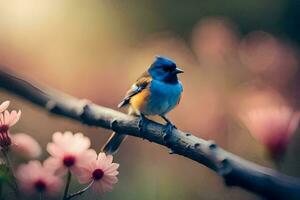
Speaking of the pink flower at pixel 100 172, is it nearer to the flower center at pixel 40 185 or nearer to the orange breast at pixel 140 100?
the flower center at pixel 40 185

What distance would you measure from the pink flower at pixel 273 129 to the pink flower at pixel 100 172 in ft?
0.32

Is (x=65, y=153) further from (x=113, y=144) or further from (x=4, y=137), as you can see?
(x=113, y=144)

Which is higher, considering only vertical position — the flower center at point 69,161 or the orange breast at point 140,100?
the flower center at point 69,161

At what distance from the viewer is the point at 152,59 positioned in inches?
24.8

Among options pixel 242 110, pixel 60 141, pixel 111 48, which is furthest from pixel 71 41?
pixel 60 141

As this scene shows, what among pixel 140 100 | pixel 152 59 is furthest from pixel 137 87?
pixel 152 59

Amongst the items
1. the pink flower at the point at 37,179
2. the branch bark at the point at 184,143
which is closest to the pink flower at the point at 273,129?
the branch bark at the point at 184,143

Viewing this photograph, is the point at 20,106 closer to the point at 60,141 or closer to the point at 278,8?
the point at 60,141

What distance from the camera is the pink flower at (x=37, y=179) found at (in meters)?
0.30

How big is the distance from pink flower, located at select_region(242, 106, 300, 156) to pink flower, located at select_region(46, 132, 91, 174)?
4.4 inches

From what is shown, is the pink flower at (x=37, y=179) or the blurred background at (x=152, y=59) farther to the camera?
the blurred background at (x=152, y=59)

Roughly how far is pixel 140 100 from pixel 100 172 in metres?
0.22

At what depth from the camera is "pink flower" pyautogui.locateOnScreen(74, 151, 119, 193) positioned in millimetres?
285

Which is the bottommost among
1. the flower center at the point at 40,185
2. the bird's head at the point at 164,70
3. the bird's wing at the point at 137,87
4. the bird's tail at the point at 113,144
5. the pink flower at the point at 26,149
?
the bird's tail at the point at 113,144
